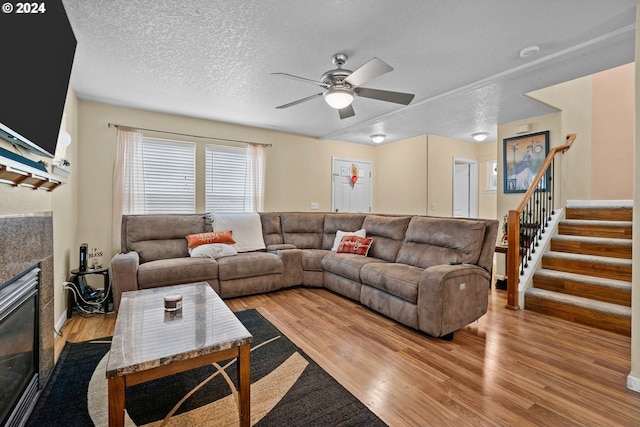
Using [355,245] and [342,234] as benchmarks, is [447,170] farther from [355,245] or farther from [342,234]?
[355,245]

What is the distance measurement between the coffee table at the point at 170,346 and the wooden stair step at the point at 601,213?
473 cm

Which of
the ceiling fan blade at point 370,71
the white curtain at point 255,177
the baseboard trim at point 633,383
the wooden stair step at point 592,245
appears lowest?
the baseboard trim at point 633,383

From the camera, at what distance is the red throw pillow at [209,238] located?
3.79m

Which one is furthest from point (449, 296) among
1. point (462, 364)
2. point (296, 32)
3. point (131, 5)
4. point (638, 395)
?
point (131, 5)

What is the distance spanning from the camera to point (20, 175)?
4.95 ft

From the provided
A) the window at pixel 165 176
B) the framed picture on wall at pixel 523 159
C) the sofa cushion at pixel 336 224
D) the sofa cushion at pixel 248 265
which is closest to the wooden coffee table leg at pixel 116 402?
the sofa cushion at pixel 248 265

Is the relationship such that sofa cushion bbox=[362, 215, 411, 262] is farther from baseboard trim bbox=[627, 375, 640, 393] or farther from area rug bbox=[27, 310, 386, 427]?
baseboard trim bbox=[627, 375, 640, 393]

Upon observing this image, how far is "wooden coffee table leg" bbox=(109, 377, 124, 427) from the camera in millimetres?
1191

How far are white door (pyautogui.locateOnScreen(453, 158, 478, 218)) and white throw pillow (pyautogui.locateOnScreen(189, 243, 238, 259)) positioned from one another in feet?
15.8

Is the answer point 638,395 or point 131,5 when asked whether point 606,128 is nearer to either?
point 638,395

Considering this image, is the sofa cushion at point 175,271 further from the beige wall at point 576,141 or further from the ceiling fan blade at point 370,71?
the beige wall at point 576,141

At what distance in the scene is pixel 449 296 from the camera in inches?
101

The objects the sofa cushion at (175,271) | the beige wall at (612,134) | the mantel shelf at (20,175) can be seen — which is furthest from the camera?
the beige wall at (612,134)

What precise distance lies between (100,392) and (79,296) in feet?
6.05
